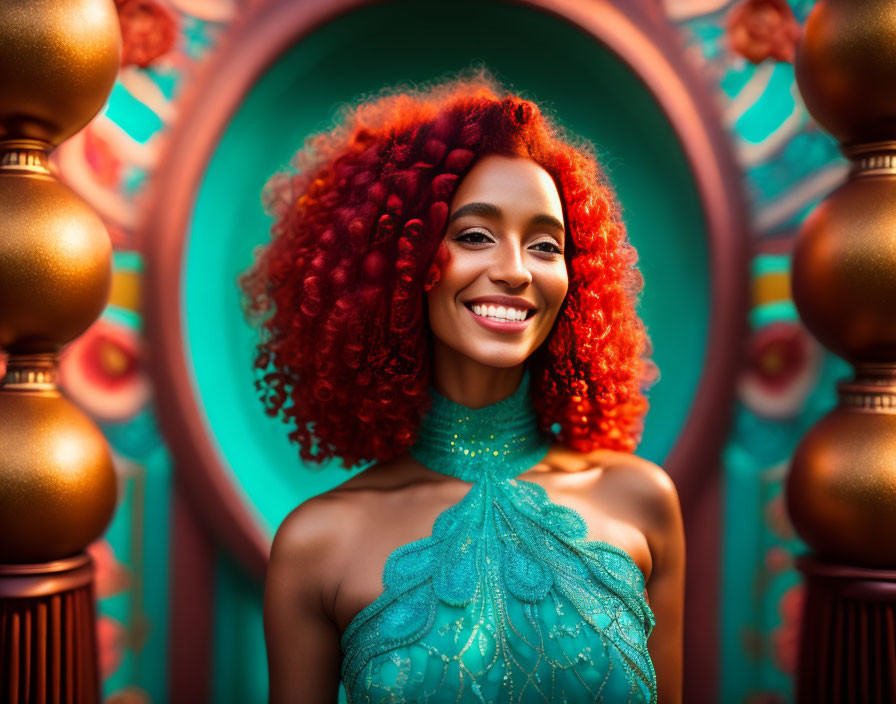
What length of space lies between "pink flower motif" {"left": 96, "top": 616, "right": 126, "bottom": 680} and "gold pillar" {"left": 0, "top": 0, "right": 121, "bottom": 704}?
401mm

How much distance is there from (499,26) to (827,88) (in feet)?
2.34

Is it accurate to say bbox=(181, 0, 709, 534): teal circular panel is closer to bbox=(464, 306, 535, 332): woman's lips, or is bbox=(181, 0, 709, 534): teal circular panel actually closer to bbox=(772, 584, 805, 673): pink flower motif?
bbox=(772, 584, 805, 673): pink flower motif

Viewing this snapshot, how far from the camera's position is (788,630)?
1943mm

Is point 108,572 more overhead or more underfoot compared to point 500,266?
more underfoot

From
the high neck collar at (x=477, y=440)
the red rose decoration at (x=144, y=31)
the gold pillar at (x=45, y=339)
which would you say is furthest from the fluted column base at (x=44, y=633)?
the red rose decoration at (x=144, y=31)

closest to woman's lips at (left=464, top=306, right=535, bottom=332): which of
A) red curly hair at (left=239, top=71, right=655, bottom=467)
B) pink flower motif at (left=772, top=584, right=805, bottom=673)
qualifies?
red curly hair at (left=239, top=71, right=655, bottom=467)

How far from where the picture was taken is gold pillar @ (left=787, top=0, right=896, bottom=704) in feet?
4.80

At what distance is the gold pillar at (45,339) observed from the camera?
1.34 metres

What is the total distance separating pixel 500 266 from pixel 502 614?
525 mm

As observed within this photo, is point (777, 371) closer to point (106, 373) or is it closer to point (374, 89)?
point (374, 89)

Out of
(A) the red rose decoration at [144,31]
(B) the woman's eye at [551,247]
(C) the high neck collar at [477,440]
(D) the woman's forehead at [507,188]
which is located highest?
(A) the red rose decoration at [144,31]

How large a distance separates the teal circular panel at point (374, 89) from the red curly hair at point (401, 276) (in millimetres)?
272

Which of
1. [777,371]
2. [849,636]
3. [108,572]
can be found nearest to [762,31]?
[777,371]

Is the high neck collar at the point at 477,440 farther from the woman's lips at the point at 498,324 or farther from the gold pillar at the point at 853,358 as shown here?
the gold pillar at the point at 853,358
